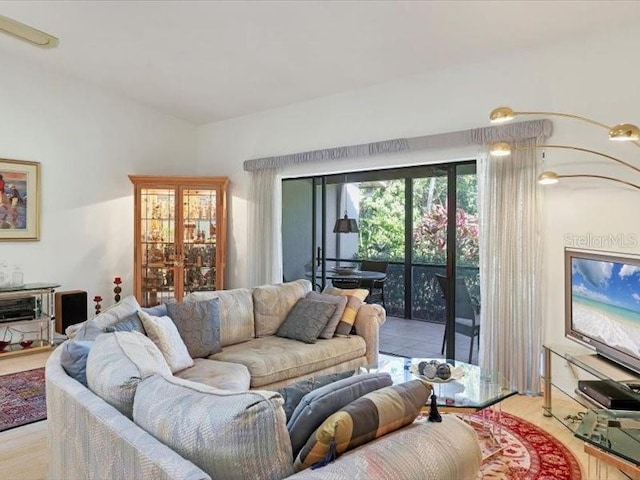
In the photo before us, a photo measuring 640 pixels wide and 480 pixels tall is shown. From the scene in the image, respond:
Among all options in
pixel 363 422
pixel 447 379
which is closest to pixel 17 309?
pixel 447 379

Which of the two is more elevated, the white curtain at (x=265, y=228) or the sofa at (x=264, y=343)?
the white curtain at (x=265, y=228)

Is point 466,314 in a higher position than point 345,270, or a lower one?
lower

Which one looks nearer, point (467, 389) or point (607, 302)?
point (467, 389)

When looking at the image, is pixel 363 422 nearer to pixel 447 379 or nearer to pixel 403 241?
pixel 447 379

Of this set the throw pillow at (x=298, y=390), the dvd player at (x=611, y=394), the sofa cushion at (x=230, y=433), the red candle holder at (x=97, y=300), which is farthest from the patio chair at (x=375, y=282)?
the sofa cushion at (x=230, y=433)

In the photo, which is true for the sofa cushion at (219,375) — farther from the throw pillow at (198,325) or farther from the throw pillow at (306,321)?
the throw pillow at (306,321)

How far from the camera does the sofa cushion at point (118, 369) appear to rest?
5.55ft

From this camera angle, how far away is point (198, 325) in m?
3.44

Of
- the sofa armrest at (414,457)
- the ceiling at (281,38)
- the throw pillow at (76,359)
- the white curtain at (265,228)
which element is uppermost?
the ceiling at (281,38)

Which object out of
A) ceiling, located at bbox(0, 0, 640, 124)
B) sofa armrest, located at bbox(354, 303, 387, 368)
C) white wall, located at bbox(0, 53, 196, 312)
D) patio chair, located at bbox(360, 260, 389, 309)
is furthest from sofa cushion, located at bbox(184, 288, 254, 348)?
white wall, located at bbox(0, 53, 196, 312)

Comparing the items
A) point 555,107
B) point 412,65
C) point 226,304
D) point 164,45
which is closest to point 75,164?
point 164,45

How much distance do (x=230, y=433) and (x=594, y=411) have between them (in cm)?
232

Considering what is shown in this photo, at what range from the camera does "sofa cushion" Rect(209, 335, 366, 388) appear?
3.27m

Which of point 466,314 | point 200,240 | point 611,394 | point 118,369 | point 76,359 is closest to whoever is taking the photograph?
point 118,369
